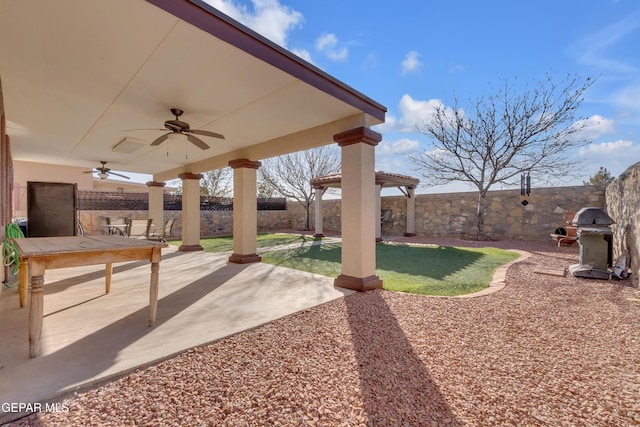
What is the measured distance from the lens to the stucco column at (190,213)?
7.32 meters

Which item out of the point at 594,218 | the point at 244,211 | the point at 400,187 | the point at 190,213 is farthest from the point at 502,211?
the point at 190,213

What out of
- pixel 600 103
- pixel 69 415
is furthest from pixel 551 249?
pixel 69 415

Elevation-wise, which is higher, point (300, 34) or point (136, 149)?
point (300, 34)

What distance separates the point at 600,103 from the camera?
751cm

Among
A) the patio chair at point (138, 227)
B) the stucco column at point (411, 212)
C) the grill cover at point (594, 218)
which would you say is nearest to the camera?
the grill cover at point (594, 218)

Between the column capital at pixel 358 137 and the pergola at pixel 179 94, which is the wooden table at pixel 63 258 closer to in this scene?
the pergola at pixel 179 94

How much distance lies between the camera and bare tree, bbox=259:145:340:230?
49.9ft

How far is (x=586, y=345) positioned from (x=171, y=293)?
4.36m

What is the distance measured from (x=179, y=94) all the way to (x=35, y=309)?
2524mm

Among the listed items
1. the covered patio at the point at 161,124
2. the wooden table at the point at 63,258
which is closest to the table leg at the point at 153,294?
the wooden table at the point at 63,258

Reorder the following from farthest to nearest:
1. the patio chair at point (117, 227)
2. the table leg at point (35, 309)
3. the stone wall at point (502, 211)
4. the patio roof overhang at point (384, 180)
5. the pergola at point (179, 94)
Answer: the patio roof overhang at point (384, 180)
the patio chair at point (117, 227)
the stone wall at point (502, 211)
the pergola at point (179, 94)
the table leg at point (35, 309)

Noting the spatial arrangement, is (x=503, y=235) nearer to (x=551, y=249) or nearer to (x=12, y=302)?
(x=551, y=249)

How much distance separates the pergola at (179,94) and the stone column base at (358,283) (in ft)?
0.06

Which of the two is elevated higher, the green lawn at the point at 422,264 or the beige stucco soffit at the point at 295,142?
the beige stucco soffit at the point at 295,142
